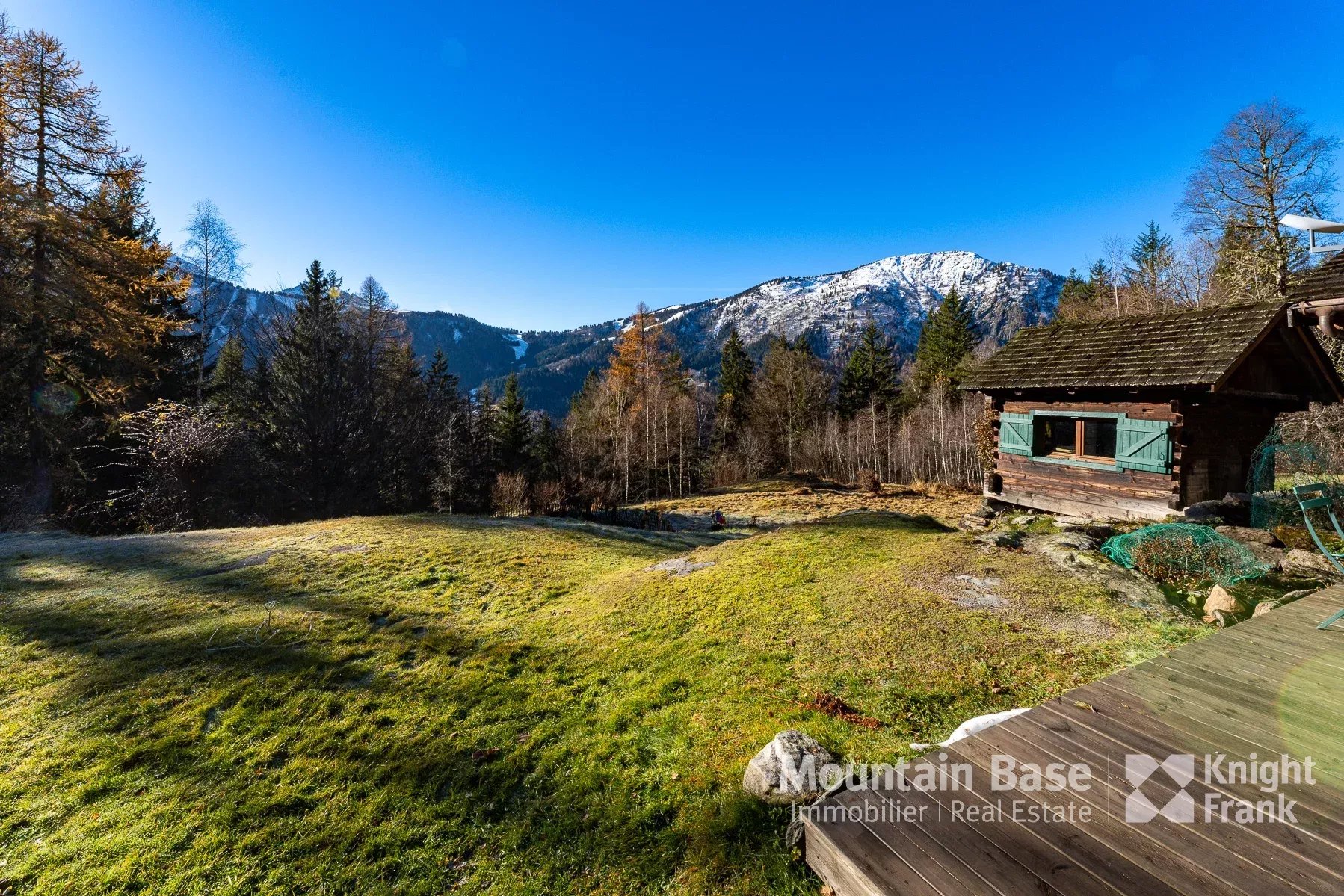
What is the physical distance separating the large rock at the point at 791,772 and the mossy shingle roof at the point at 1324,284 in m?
9.18

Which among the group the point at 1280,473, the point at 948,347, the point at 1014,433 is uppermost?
the point at 948,347

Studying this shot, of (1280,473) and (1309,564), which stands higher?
(1280,473)

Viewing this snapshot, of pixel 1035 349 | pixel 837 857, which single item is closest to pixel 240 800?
pixel 837 857

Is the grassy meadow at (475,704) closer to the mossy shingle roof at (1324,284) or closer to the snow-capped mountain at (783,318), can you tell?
the mossy shingle roof at (1324,284)

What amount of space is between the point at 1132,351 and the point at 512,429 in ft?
97.2

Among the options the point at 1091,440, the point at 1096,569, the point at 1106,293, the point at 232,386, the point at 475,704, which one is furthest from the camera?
the point at 1106,293

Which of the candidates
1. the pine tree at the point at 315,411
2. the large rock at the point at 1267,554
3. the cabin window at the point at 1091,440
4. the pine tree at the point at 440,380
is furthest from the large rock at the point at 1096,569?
the pine tree at the point at 440,380

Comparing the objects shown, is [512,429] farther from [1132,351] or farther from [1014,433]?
[1132,351]

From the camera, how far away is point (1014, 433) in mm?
12898

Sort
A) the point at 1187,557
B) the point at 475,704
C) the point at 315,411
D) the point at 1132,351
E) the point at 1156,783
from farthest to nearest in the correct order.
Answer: the point at 315,411
the point at 1132,351
the point at 1187,557
the point at 475,704
the point at 1156,783

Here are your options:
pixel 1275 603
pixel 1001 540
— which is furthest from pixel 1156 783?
pixel 1001 540

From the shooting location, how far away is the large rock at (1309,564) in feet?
19.8

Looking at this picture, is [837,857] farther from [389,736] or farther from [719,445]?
[719,445]

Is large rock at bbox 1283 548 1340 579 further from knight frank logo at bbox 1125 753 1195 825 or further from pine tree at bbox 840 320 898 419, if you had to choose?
pine tree at bbox 840 320 898 419
